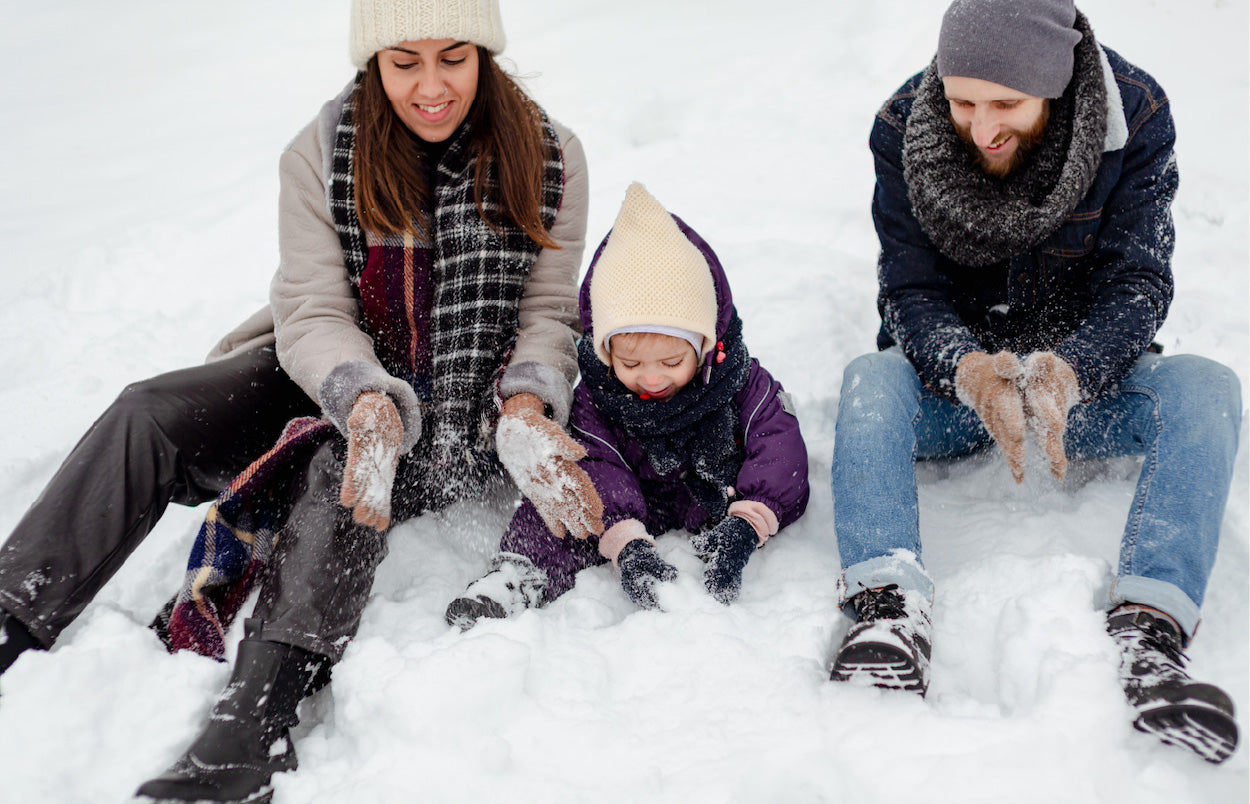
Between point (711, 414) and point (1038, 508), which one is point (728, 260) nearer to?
point (711, 414)

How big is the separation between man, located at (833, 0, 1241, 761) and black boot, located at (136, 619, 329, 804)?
973 millimetres

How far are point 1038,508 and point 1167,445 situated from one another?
0.39 metres

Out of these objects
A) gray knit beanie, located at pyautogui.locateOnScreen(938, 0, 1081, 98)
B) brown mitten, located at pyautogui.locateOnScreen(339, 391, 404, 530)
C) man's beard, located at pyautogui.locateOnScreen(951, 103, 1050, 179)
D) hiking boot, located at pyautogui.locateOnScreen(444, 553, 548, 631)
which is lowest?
hiking boot, located at pyautogui.locateOnScreen(444, 553, 548, 631)

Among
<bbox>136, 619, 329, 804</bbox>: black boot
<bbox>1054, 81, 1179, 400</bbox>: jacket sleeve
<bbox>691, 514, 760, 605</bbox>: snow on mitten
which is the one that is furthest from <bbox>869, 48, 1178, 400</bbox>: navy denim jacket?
<bbox>136, 619, 329, 804</bbox>: black boot

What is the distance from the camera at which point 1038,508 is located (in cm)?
222

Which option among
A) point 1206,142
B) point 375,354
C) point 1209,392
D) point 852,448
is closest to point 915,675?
point 852,448

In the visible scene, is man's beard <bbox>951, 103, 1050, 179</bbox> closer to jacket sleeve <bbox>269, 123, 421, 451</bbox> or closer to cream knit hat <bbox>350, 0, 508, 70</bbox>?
cream knit hat <bbox>350, 0, 508, 70</bbox>

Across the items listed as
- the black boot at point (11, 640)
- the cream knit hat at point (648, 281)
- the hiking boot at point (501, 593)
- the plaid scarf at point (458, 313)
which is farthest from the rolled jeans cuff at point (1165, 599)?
the black boot at point (11, 640)

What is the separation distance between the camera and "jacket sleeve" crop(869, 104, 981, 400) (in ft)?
7.29

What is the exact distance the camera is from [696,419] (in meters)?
2.23

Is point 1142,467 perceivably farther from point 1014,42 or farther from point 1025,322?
point 1014,42

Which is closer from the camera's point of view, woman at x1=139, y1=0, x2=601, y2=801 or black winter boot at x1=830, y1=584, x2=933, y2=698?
black winter boot at x1=830, y1=584, x2=933, y2=698

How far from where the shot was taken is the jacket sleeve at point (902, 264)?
222 centimetres

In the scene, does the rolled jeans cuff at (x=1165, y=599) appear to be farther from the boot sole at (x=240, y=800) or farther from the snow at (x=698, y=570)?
the boot sole at (x=240, y=800)
